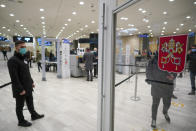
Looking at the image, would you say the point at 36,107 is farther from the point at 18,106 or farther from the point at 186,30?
the point at 186,30

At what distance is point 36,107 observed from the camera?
2.90m

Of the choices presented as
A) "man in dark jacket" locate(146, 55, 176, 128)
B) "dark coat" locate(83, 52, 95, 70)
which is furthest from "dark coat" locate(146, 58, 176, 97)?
"dark coat" locate(83, 52, 95, 70)

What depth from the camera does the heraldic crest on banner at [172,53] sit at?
28.0 inches

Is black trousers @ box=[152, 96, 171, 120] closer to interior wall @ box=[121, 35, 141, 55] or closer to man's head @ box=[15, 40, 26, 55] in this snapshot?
interior wall @ box=[121, 35, 141, 55]

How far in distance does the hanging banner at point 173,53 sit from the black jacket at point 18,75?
2.04 meters

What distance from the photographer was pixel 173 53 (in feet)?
2.47

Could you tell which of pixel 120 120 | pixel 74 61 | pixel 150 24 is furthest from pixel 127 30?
pixel 74 61

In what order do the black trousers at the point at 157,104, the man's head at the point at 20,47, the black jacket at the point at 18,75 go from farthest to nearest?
the man's head at the point at 20,47 → the black jacket at the point at 18,75 → the black trousers at the point at 157,104

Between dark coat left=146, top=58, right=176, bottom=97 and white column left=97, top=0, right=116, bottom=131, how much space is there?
41 cm

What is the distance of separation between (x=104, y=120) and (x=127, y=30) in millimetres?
1125

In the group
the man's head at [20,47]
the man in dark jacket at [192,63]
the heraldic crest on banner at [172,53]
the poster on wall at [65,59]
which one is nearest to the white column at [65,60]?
the poster on wall at [65,59]

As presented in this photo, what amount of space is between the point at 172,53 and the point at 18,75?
219 cm

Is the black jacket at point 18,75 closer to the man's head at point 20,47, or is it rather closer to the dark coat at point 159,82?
the man's head at point 20,47

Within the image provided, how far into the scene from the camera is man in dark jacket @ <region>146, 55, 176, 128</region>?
92 cm
